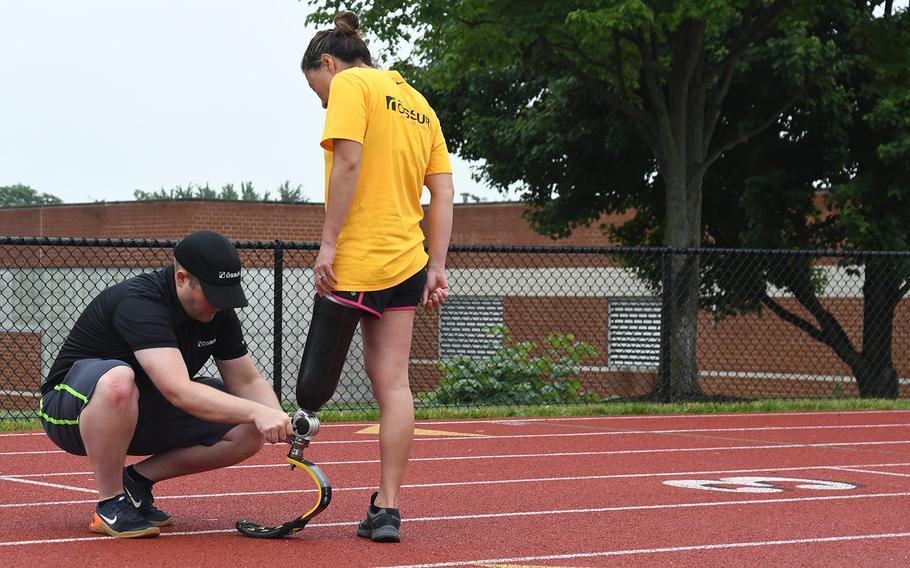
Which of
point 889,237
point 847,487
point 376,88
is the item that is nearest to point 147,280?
point 376,88

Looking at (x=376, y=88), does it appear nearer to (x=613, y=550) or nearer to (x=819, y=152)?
(x=613, y=550)

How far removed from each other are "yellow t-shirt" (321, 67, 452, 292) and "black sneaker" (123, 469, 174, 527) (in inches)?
47.7

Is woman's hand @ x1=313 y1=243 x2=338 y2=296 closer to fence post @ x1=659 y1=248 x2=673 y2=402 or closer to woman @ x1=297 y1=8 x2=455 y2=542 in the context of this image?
woman @ x1=297 y1=8 x2=455 y2=542

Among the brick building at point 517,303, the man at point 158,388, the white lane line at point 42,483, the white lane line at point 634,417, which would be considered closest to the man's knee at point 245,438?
the man at point 158,388

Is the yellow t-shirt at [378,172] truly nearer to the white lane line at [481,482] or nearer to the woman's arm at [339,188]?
the woman's arm at [339,188]

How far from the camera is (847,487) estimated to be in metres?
7.10

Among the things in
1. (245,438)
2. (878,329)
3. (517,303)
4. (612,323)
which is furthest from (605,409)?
(517,303)

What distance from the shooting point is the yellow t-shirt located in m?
4.84

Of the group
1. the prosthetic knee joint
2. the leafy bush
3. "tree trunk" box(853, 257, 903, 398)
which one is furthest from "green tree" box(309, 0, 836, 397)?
the prosthetic knee joint

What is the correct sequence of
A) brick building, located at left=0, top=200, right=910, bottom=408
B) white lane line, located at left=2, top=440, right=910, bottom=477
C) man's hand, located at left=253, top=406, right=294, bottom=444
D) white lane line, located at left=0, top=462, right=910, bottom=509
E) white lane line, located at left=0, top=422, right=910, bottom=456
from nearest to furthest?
man's hand, located at left=253, top=406, right=294, bottom=444, white lane line, located at left=0, top=462, right=910, bottom=509, white lane line, located at left=2, top=440, right=910, bottom=477, white lane line, located at left=0, top=422, right=910, bottom=456, brick building, located at left=0, top=200, right=910, bottom=408

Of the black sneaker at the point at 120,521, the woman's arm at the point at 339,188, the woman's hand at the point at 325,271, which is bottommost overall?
the black sneaker at the point at 120,521

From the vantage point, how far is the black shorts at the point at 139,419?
4801 mm

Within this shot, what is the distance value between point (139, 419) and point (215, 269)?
77 cm

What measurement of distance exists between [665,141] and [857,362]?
6061 millimetres
